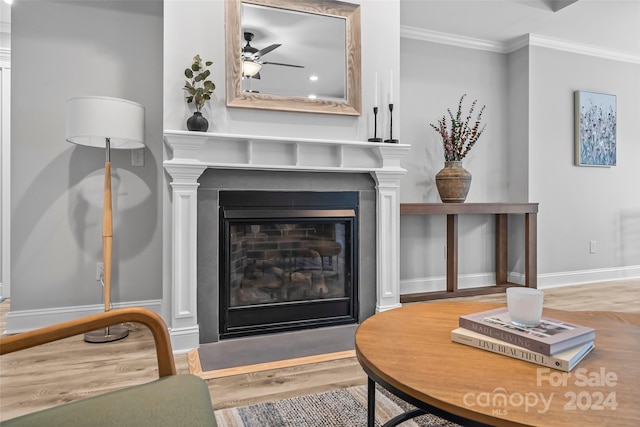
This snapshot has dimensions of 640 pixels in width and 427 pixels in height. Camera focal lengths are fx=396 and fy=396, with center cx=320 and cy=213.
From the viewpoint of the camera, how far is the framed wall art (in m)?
4.02

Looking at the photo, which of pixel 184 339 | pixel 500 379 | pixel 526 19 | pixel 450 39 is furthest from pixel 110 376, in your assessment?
pixel 526 19

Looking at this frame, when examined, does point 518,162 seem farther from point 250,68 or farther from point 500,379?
point 500,379

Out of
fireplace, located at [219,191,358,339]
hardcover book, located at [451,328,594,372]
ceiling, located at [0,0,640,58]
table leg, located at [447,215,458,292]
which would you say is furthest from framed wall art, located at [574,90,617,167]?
hardcover book, located at [451,328,594,372]

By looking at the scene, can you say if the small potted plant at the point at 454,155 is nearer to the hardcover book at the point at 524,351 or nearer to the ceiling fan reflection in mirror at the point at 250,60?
the ceiling fan reflection in mirror at the point at 250,60

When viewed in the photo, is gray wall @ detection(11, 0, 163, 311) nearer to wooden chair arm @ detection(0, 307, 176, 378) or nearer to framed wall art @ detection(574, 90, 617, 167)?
wooden chair arm @ detection(0, 307, 176, 378)

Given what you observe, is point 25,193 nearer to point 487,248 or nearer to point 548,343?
point 548,343

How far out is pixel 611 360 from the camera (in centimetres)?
91

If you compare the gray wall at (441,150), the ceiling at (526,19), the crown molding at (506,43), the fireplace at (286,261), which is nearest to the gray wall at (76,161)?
the fireplace at (286,261)

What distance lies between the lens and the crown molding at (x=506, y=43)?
11.9 feet

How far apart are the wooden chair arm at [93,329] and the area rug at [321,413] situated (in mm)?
638

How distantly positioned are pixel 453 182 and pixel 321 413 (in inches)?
93.7

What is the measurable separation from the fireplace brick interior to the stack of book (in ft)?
5.46

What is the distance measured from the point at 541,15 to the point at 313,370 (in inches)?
136

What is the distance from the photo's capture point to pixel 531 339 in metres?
0.90
